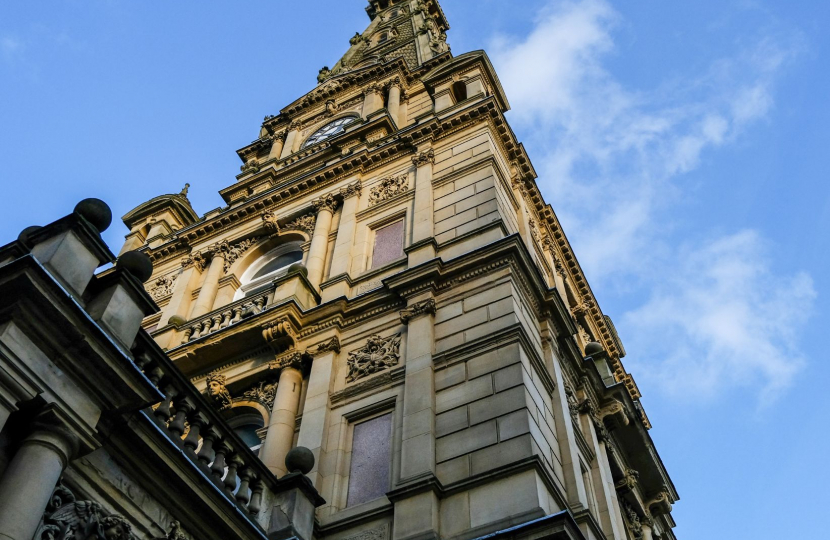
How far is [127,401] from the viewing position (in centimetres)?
972

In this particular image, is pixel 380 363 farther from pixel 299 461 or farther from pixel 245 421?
pixel 299 461

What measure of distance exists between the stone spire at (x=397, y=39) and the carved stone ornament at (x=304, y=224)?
498 inches

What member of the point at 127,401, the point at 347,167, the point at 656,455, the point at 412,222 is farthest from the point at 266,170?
the point at 127,401

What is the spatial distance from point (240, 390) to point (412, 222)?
5.60 metres

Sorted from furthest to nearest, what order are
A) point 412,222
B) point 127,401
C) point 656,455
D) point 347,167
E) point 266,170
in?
point 266,170
point 347,167
point 656,455
point 412,222
point 127,401

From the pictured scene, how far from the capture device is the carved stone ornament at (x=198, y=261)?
2550 cm

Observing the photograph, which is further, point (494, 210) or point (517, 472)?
point (494, 210)

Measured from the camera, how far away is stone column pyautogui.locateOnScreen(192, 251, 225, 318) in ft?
75.2

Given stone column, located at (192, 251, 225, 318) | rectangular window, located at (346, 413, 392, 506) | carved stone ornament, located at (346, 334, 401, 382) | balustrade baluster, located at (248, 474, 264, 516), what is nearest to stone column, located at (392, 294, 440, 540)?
carved stone ornament, located at (346, 334, 401, 382)

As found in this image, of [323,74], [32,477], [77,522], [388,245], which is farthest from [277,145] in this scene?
Answer: [32,477]

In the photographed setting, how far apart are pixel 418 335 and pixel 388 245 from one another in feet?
16.0

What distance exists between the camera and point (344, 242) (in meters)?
21.7

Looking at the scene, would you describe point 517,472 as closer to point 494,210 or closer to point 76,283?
point 76,283

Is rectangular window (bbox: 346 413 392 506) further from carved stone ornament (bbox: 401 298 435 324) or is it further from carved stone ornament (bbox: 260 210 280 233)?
carved stone ornament (bbox: 260 210 280 233)
